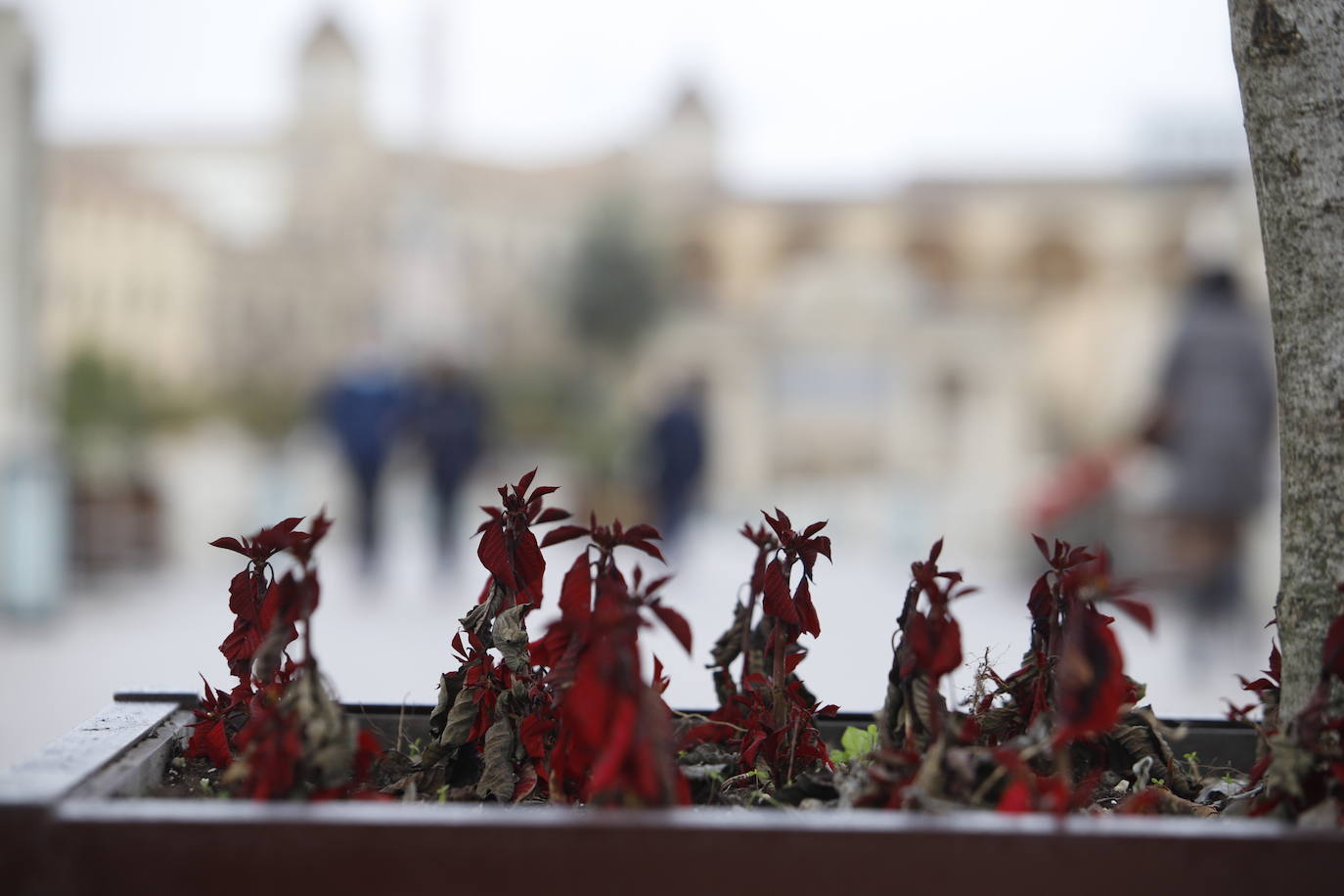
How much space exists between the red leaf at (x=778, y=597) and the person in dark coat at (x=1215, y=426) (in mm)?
4741

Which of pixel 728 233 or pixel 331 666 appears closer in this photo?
pixel 331 666

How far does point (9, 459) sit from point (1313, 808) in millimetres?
8527

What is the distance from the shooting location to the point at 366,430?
954 cm

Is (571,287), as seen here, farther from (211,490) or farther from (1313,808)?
(1313,808)

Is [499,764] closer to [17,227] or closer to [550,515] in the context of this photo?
[550,515]

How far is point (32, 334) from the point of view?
9141 millimetres

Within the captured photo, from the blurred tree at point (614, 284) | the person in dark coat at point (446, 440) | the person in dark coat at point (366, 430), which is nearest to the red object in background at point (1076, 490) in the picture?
the person in dark coat at point (446, 440)

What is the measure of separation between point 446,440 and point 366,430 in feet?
2.21

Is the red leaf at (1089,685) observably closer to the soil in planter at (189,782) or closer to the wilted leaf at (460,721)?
the wilted leaf at (460,721)

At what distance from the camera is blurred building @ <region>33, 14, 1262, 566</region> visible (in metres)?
32.0

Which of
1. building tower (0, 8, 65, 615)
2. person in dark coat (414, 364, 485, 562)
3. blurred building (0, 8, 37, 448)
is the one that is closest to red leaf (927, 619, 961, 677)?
building tower (0, 8, 65, 615)

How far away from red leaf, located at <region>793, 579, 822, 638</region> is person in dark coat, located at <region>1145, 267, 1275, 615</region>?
4705mm

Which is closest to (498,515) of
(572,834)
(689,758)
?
(689,758)

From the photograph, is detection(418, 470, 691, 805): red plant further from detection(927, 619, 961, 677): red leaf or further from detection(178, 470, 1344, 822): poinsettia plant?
detection(927, 619, 961, 677): red leaf
